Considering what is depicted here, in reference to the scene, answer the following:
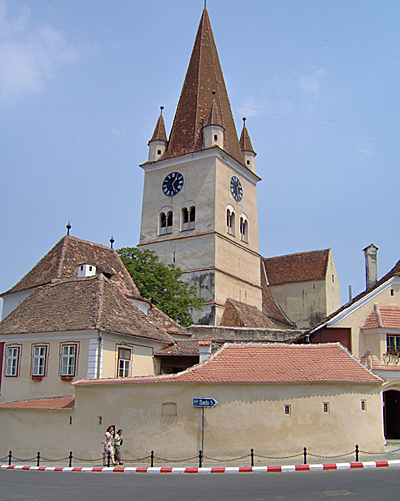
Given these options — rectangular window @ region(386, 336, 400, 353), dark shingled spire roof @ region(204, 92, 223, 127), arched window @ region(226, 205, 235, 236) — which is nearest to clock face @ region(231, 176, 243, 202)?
arched window @ region(226, 205, 235, 236)

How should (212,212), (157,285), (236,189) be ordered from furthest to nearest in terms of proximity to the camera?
(236,189) → (212,212) → (157,285)

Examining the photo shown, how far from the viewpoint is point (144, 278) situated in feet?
141

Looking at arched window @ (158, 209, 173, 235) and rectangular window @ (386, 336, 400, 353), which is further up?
arched window @ (158, 209, 173, 235)

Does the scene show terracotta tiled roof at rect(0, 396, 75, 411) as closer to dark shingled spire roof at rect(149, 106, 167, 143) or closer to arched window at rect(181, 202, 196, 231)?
arched window at rect(181, 202, 196, 231)

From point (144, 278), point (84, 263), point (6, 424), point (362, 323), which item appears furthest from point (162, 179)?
point (6, 424)

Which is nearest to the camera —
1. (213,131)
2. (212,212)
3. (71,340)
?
(71,340)

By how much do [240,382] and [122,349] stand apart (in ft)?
25.5

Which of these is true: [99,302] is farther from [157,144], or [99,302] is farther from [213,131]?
[157,144]

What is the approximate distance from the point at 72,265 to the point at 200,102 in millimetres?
31599

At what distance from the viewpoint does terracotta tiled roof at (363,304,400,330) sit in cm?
2903

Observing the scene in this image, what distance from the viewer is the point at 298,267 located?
2625 inches

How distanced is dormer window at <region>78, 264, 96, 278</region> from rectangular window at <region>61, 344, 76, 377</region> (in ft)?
22.9

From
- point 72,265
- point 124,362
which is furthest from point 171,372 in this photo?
point 72,265

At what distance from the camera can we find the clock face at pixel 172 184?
56250mm
